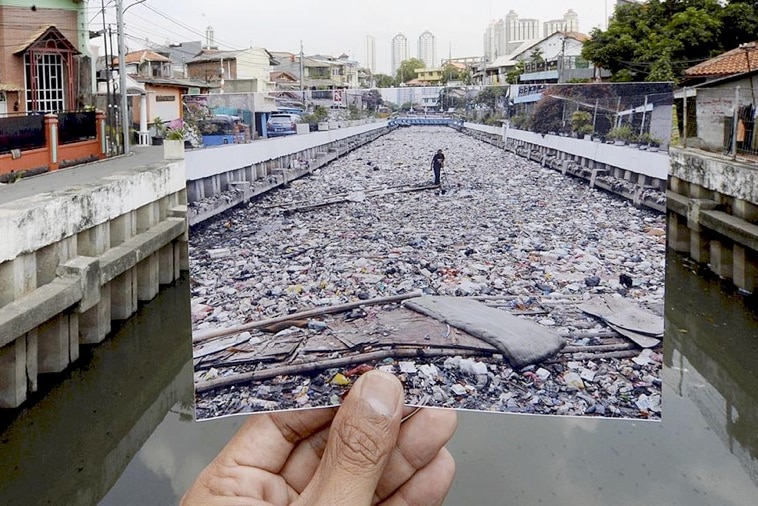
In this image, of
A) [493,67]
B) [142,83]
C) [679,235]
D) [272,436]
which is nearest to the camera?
[272,436]

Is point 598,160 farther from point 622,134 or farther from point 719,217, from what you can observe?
point 719,217

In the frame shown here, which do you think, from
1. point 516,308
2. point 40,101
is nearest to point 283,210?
point 516,308

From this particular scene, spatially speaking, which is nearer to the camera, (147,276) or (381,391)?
(381,391)

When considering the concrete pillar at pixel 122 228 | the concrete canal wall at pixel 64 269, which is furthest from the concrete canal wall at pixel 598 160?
the concrete pillar at pixel 122 228

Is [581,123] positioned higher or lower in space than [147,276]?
higher

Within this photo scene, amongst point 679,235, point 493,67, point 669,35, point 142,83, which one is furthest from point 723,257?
point 142,83

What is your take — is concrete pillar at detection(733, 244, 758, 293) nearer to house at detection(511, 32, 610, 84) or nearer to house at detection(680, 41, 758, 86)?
house at detection(511, 32, 610, 84)
